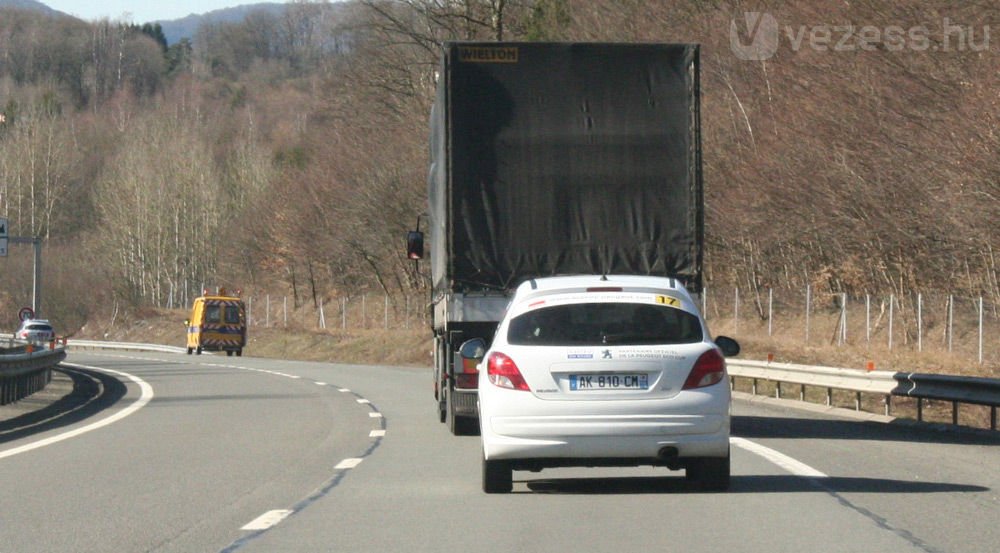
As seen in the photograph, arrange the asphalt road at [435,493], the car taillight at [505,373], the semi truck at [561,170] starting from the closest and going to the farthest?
the asphalt road at [435,493] < the car taillight at [505,373] < the semi truck at [561,170]

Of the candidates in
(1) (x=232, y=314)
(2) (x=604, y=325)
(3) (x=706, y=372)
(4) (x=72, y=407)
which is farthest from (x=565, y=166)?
(1) (x=232, y=314)

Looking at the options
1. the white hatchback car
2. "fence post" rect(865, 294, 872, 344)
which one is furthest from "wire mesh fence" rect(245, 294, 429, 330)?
the white hatchback car

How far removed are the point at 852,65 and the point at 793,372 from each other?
14211mm

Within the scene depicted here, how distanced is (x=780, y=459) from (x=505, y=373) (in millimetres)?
4037

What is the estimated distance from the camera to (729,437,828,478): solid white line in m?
13.0

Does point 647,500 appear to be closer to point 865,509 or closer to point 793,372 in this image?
point 865,509

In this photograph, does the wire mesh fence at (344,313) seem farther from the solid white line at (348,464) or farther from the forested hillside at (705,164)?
the solid white line at (348,464)

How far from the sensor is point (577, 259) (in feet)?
53.4

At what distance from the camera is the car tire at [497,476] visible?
11383mm

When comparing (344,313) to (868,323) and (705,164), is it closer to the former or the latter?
(705,164)

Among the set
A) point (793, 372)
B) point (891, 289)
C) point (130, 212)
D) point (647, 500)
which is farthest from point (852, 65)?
point (130, 212)

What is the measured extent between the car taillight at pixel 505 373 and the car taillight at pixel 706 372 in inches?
46.7

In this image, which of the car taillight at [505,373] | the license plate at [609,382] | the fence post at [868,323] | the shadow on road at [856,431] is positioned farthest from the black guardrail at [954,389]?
the fence post at [868,323]

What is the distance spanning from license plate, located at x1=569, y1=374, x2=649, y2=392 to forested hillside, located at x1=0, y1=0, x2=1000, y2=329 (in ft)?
58.3
